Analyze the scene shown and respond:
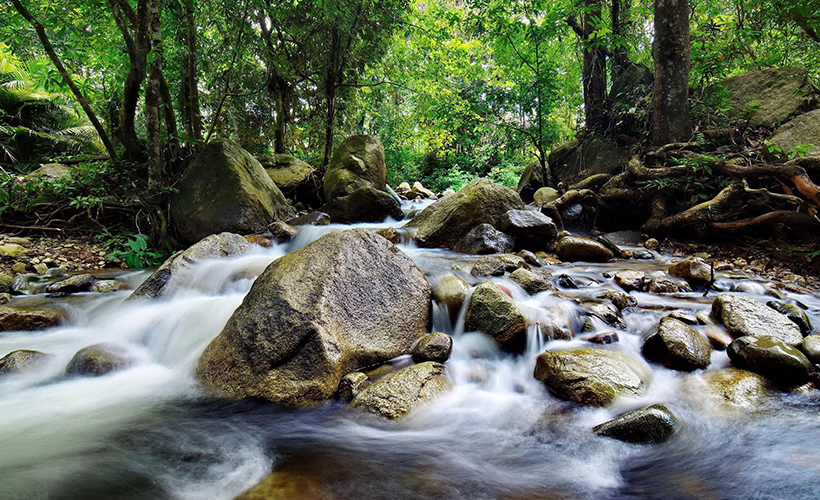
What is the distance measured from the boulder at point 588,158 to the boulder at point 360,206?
4.65 metres

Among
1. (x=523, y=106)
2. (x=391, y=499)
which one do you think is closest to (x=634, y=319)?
(x=391, y=499)

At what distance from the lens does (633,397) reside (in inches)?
101

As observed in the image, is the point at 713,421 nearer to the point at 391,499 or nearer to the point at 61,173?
the point at 391,499

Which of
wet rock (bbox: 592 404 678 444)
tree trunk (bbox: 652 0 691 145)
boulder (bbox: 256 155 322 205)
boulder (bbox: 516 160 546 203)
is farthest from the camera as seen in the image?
boulder (bbox: 516 160 546 203)

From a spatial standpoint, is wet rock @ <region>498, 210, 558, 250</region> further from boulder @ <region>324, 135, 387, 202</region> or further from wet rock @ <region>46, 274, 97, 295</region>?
wet rock @ <region>46, 274, 97, 295</region>

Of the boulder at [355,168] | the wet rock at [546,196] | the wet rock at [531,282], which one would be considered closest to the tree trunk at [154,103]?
the boulder at [355,168]

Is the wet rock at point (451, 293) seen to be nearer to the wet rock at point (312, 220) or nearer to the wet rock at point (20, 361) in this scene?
the wet rock at point (20, 361)

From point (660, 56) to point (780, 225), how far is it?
3299 mm

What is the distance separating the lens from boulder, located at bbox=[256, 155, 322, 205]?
1000cm

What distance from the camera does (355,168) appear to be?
9727 mm

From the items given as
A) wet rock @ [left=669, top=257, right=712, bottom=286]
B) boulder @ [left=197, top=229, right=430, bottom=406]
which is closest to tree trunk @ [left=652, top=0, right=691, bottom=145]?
wet rock @ [left=669, top=257, right=712, bottom=286]

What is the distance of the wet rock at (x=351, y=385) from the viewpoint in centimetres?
269

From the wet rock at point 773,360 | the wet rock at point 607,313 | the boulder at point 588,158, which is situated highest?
the boulder at point 588,158

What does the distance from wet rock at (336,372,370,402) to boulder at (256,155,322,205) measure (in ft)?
26.0
